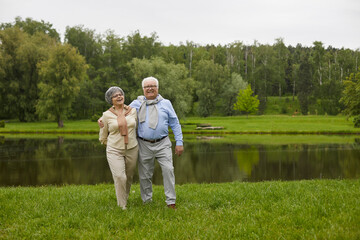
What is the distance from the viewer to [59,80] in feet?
141

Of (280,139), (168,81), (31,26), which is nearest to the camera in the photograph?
(280,139)

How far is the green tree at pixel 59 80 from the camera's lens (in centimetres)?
4228

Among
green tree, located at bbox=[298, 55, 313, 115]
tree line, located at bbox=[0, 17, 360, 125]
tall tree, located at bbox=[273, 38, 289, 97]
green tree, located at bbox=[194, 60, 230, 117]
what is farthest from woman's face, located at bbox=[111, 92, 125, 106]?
tall tree, located at bbox=[273, 38, 289, 97]

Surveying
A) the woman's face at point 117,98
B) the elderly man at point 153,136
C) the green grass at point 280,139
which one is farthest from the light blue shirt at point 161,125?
the green grass at point 280,139

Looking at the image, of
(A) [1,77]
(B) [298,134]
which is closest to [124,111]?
(B) [298,134]

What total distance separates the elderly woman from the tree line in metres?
32.8

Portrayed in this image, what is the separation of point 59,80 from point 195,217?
4140 cm

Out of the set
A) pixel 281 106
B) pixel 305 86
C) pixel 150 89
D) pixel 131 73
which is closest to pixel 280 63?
pixel 281 106

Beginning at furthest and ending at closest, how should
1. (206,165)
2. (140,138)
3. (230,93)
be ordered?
(230,93) < (206,165) < (140,138)

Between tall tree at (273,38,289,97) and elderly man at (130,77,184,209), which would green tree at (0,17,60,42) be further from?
elderly man at (130,77,184,209)

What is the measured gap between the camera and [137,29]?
6631 centimetres

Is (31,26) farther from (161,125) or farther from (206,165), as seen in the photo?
(161,125)

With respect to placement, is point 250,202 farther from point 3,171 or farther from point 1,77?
point 1,77

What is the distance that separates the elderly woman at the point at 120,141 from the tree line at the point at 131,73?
3284cm
